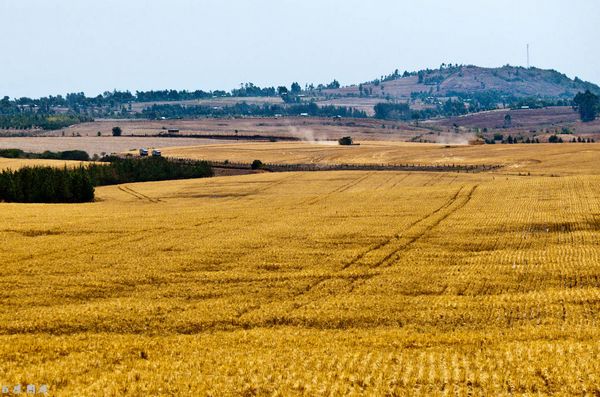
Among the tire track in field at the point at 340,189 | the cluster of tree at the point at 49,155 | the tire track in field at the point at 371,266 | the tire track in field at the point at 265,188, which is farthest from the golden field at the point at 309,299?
the cluster of tree at the point at 49,155

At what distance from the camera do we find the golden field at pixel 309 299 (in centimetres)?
2591

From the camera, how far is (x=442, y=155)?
15788 centimetres

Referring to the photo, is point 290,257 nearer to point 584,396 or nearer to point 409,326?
point 409,326

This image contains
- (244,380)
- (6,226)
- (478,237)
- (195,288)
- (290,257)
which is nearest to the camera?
Result: (244,380)

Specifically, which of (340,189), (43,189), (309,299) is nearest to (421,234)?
(309,299)

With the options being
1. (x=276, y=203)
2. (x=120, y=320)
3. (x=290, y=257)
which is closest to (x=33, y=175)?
(x=276, y=203)

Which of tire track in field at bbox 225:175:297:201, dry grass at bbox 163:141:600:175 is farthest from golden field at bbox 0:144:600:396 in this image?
dry grass at bbox 163:141:600:175

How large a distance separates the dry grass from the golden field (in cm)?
5122

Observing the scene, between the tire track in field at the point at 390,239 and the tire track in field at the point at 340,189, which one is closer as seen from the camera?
the tire track in field at the point at 390,239

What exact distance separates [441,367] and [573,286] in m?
18.2

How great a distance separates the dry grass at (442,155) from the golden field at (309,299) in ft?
168

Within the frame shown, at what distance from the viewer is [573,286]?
4241cm

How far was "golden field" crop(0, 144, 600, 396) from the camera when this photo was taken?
2591 cm

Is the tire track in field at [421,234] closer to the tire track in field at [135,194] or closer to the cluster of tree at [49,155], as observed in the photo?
the tire track in field at [135,194]
